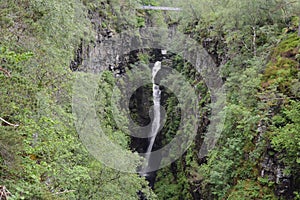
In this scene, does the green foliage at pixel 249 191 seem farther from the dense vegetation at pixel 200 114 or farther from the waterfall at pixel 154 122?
the waterfall at pixel 154 122

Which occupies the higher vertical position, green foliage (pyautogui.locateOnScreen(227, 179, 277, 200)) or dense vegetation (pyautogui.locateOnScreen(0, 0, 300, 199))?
dense vegetation (pyautogui.locateOnScreen(0, 0, 300, 199))

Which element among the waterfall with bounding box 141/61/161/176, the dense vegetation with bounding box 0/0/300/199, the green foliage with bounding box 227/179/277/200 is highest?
the dense vegetation with bounding box 0/0/300/199

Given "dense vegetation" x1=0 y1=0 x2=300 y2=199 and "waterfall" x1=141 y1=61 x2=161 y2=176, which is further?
"waterfall" x1=141 y1=61 x2=161 y2=176

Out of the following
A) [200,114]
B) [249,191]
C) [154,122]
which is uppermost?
[249,191]

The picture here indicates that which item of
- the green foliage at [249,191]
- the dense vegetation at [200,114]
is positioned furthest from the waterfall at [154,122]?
the green foliage at [249,191]

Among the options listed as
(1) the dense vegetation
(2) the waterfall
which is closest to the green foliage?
(1) the dense vegetation

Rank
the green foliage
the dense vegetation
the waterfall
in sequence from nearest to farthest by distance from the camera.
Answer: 1. the dense vegetation
2. the green foliage
3. the waterfall

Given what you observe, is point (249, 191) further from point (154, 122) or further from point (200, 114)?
point (154, 122)

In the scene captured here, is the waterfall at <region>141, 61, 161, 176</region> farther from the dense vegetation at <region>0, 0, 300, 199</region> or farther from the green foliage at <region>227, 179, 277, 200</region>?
the green foliage at <region>227, 179, 277, 200</region>

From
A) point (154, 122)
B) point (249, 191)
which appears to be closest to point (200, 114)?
point (154, 122)
